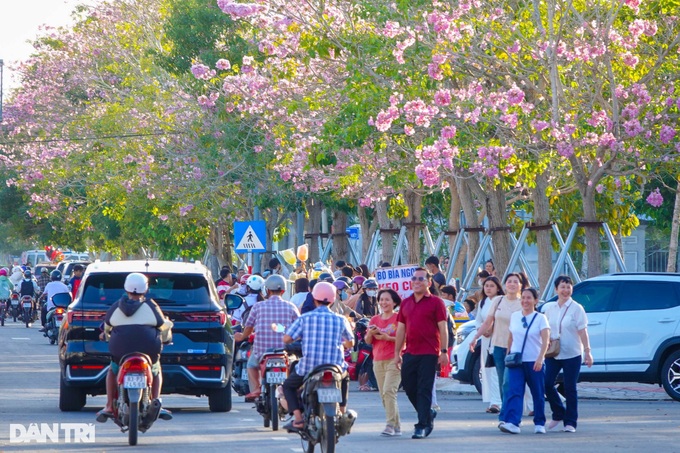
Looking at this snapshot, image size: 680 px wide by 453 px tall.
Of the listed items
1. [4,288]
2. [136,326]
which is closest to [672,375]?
[136,326]

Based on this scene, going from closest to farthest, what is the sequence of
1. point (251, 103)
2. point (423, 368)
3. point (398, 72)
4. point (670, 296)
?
1. point (423, 368)
2. point (670, 296)
3. point (398, 72)
4. point (251, 103)

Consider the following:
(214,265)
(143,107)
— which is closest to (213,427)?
(143,107)

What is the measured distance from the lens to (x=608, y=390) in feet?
72.4

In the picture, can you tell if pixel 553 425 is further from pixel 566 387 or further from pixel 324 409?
pixel 324 409

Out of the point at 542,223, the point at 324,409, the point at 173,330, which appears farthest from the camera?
the point at 542,223

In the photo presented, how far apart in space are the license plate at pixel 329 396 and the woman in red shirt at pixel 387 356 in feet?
8.52

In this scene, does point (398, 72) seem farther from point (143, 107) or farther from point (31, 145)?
point (31, 145)

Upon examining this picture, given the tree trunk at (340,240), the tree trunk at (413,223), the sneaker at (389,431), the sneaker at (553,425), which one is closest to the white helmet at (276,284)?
the sneaker at (389,431)

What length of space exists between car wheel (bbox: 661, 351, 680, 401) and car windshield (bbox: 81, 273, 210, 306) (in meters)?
6.92

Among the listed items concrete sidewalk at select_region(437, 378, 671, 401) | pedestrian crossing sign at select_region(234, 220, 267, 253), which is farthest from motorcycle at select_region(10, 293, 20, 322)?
concrete sidewalk at select_region(437, 378, 671, 401)

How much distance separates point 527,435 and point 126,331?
431 cm

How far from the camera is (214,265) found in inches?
2196

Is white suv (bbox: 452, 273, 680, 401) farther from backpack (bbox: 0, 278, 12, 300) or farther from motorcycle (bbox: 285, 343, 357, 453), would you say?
backpack (bbox: 0, 278, 12, 300)

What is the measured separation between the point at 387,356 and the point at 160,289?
276cm
